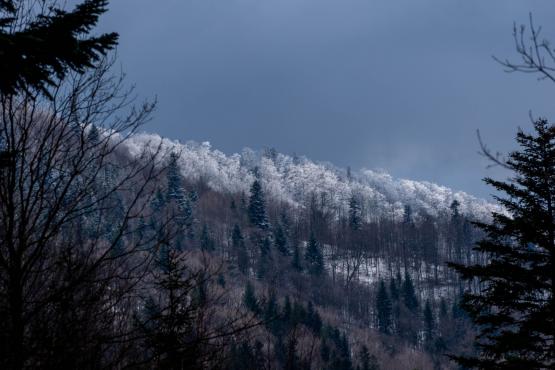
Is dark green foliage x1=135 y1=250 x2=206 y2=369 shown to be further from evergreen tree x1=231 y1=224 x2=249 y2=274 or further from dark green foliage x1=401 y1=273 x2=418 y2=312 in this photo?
dark green foliage x1=401 y1=273 x2=418 y2=312

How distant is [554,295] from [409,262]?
110m

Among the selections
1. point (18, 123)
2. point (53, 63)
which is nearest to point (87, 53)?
point (53, 63)

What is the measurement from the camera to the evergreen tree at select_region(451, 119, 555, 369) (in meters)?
10.0

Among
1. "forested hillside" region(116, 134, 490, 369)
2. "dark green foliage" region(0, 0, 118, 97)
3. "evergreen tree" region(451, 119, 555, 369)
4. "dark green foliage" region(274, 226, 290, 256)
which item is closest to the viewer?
"dark green foliage" region(0, 0, 118, 97)

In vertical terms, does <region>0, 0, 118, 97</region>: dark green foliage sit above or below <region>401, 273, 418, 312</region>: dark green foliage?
above

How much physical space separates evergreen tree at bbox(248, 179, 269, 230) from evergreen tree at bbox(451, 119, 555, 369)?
319 ft

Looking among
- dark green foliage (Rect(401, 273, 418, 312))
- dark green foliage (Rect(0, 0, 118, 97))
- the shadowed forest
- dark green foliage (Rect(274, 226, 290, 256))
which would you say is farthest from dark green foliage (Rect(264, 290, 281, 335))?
dark green foliage (Rect(274, 226, 290, 256))

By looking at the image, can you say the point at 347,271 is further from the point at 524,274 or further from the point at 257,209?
the point at 524,274

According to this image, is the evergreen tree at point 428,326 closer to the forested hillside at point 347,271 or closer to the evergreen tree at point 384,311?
the forested hillside at point 347,271

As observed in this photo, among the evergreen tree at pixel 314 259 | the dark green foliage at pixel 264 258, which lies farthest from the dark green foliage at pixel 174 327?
the evergreen tree at pixel 314 259

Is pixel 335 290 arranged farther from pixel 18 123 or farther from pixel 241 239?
pixel 18 123

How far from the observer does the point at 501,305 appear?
420 inches

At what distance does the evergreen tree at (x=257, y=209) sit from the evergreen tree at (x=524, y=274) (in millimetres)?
97162

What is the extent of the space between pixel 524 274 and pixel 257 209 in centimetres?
10093
